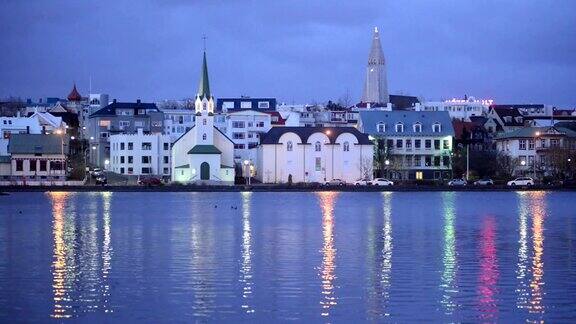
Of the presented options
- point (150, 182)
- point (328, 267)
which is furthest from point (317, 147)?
point (328, 267)

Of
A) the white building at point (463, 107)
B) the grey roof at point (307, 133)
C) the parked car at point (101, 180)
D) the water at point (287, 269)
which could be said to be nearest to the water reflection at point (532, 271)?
the water at point (287, 269)

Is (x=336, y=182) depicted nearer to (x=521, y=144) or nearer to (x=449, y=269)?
(x=521, y=144)

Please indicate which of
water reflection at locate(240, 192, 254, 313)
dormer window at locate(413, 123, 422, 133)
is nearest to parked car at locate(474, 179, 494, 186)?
dormer window at locate(413, 123, 422, 133)

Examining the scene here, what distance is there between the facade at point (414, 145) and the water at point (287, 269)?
5453 centimetres

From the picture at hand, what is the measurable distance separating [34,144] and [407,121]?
3980cm

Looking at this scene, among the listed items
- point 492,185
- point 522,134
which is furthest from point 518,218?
point 522,134

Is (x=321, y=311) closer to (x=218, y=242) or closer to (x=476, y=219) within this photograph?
(x=218, y=242)

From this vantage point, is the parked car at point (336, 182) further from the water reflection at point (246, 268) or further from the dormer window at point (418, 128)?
the water reflection at point (246, 268)

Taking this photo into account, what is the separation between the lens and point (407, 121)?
4432 inches

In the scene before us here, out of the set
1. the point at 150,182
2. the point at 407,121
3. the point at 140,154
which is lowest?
the point at 150,182

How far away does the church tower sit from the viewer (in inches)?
4122

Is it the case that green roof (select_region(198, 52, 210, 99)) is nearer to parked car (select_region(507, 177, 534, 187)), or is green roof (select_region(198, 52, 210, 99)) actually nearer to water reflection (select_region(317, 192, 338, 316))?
parked car (select_region(507, 177, 534, 187))

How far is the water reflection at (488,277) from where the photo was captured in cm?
2224

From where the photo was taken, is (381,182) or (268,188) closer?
(268,188)
